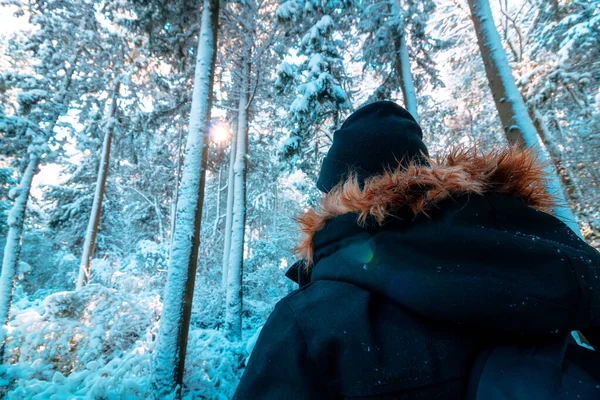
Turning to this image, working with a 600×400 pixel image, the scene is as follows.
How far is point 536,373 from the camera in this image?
0.63m

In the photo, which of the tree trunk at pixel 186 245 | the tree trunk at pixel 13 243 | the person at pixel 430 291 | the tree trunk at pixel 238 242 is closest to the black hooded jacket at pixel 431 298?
the person at pixel 430 291

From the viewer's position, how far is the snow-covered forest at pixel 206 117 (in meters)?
4.54

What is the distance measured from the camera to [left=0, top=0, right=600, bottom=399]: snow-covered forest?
4.54 metres

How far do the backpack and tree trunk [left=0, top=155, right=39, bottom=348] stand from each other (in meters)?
11.4

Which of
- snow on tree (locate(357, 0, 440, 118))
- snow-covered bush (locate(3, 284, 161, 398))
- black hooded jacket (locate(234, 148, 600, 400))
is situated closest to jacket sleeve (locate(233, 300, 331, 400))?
black hooded jacket (locate(234, 148, 600, 400))

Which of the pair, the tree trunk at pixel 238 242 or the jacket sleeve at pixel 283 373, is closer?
the jacket sleeve at pixel 283 373

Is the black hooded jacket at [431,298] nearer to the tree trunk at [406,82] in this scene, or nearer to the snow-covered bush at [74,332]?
the snow-covered bush at [74,332]

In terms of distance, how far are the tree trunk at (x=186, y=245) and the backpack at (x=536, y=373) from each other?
4.65 meters

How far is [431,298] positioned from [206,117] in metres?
5.28

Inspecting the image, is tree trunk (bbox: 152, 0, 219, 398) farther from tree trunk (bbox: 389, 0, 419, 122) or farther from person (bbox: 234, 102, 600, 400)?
tree trunk (bbox: 389, 0, 419, 122)

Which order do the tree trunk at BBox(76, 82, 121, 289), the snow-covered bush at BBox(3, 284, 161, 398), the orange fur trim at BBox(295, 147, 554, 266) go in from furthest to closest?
the tree trunk at BBox(76, 82, 121, 289) < the snow-covered bush at BBox(3, 284, 161, 398) < the orange fur trim at BBox(295, 147, 554, 266)

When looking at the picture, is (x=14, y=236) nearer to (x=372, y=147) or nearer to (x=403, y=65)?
(x=372, y=147)

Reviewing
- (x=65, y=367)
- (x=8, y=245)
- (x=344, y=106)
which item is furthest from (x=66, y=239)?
(x=344, y=106)

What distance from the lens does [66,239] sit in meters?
15.9
